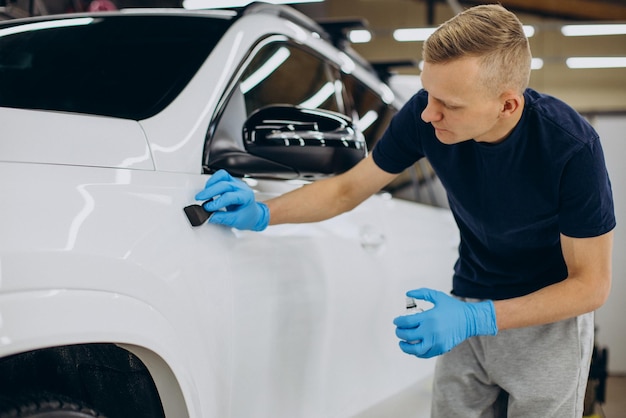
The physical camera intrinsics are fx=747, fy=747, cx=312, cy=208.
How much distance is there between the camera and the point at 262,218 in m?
1.73

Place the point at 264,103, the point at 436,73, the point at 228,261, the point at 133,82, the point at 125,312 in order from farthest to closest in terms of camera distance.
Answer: the point at 264,103
the point at 133,82
the point at 436,73
the point at 228,261
the point at 125,312

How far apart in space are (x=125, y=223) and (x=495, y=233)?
3.24 ft

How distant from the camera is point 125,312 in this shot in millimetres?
1277

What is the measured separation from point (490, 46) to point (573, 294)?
0.60 metres

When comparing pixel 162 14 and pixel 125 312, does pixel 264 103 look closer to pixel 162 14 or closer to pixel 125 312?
pixel 162 14

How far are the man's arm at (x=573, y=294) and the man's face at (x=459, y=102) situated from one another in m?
0.35

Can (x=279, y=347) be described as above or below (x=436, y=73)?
below

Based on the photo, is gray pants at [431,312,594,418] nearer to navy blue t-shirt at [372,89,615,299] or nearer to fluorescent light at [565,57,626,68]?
navy blue t-shirt at [372,89,615,299]

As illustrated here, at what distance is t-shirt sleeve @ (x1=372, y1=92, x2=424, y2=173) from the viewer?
201 centimetres

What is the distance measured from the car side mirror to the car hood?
304mm

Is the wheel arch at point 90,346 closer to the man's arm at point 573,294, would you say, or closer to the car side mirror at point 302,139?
the car side mirror at point 302,139

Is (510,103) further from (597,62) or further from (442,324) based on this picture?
(597,62)

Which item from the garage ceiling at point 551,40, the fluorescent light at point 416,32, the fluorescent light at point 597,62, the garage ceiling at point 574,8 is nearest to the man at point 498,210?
the fluorescent light at point 416,32

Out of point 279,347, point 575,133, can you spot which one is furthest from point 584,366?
point 279,347
